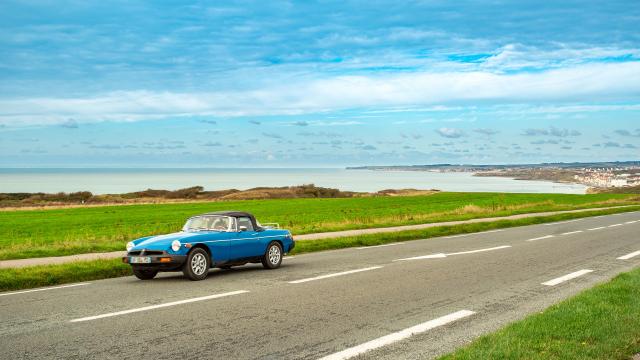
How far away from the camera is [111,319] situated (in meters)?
8.02

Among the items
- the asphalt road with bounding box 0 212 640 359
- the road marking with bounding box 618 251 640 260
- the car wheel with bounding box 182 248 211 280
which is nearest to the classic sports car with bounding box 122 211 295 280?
the car wheel with bounding box 182 248 211 280

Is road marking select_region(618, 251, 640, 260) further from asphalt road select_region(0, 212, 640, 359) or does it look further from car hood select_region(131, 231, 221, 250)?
car hood select_region(131, 231, 221, 250)

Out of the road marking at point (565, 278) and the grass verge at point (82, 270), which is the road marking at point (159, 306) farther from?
the road marking at point (565, 278)

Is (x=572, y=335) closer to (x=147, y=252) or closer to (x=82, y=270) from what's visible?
(x=147, y=252)

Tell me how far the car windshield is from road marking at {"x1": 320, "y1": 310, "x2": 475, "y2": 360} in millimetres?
6007

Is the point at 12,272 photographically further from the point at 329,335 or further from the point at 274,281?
the point at 329,335

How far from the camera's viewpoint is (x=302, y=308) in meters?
8.73

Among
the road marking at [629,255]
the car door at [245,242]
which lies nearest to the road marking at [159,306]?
the car door at [245,242]

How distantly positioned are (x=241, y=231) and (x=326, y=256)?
4074mm

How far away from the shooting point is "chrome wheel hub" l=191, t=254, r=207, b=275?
1191cm

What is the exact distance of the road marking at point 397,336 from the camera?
621cm

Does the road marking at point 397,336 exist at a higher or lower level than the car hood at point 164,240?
lower

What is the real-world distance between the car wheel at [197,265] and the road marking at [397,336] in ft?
17.9

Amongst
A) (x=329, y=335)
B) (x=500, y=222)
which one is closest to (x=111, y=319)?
(x=329, y=335)
